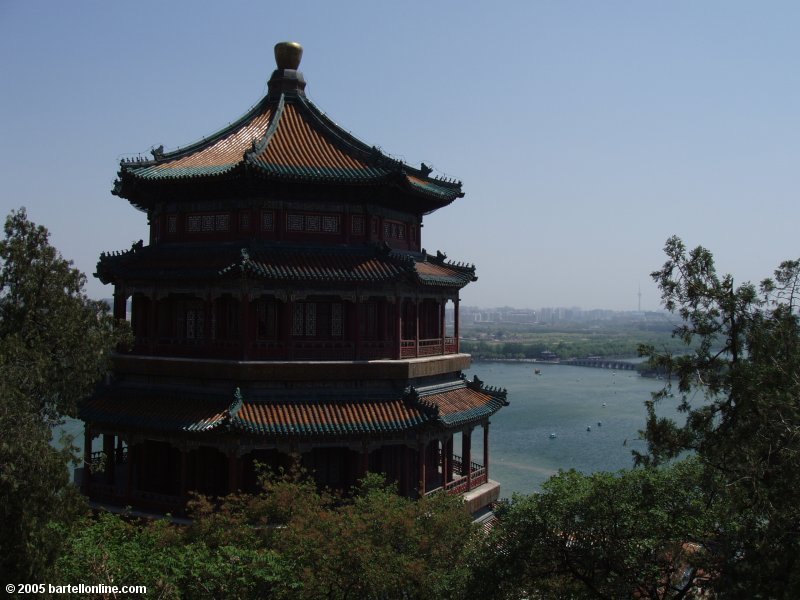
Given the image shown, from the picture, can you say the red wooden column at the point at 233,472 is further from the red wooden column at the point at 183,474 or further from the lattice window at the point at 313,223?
the lattice window at the point at 313,223

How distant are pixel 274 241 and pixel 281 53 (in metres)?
7.88

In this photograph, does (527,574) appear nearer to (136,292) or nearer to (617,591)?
(617,591)

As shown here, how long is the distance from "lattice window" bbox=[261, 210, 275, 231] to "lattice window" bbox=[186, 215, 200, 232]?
2.38 m

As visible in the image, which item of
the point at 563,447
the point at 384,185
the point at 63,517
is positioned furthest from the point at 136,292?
the point at 563,447

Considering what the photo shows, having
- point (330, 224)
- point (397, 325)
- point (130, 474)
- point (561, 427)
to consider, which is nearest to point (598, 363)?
point (561, 427)

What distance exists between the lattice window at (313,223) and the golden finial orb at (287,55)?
6605 millimetres

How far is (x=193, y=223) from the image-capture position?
2408 centimetres

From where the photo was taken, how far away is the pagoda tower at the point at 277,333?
21125 mm

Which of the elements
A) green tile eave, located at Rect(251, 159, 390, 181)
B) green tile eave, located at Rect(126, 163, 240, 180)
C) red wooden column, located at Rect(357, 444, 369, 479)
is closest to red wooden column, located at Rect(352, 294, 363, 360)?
red wooden column, located at Rect(357, 444, 369, 479)

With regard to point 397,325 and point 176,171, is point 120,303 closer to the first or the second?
point 176,171

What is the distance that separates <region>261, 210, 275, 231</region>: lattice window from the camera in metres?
23.0

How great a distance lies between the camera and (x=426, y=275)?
23.9 m

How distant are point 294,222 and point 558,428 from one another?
67153 millimetres

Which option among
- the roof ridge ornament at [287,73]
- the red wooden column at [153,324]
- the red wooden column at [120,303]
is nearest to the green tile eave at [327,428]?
the red wooden column at [153,324]
